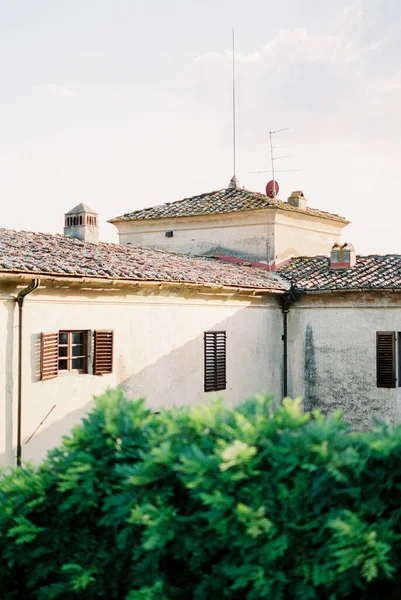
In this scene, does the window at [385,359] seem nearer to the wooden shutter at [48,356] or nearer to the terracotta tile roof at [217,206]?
the terracotta tile roof at [217,206]

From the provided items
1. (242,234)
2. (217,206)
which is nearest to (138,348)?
(242,234)

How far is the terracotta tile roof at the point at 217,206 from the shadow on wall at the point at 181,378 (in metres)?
4.64

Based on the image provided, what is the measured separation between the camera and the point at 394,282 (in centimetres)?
1570

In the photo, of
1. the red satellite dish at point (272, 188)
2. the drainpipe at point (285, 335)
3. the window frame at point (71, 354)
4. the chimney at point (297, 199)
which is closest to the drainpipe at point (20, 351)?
the window frame at point (71, 354)

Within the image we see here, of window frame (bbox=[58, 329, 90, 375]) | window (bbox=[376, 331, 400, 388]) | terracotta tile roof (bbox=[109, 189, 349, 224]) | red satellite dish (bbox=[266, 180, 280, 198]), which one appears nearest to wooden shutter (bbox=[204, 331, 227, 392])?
window frame (bbox=[58, 329, 90, 375])

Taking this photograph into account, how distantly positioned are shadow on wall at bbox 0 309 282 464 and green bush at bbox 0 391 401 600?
16.1 feet

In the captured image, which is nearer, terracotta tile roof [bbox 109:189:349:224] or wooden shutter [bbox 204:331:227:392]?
wooden shutter [bbox 204:331:227:392]

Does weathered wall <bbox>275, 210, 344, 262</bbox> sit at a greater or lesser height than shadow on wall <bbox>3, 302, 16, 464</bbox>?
greater

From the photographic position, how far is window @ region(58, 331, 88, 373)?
39.4ft

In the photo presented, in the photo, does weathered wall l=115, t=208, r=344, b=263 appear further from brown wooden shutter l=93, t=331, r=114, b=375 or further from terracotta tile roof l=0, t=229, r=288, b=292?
brown wooden shutter l=93, t=331, r=114, b=375

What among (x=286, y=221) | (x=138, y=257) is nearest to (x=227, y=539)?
(x=138, y=257)

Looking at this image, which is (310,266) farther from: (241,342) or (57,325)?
(57,325)

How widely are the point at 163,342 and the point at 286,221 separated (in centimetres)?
747

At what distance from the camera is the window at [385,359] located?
51.9ft
